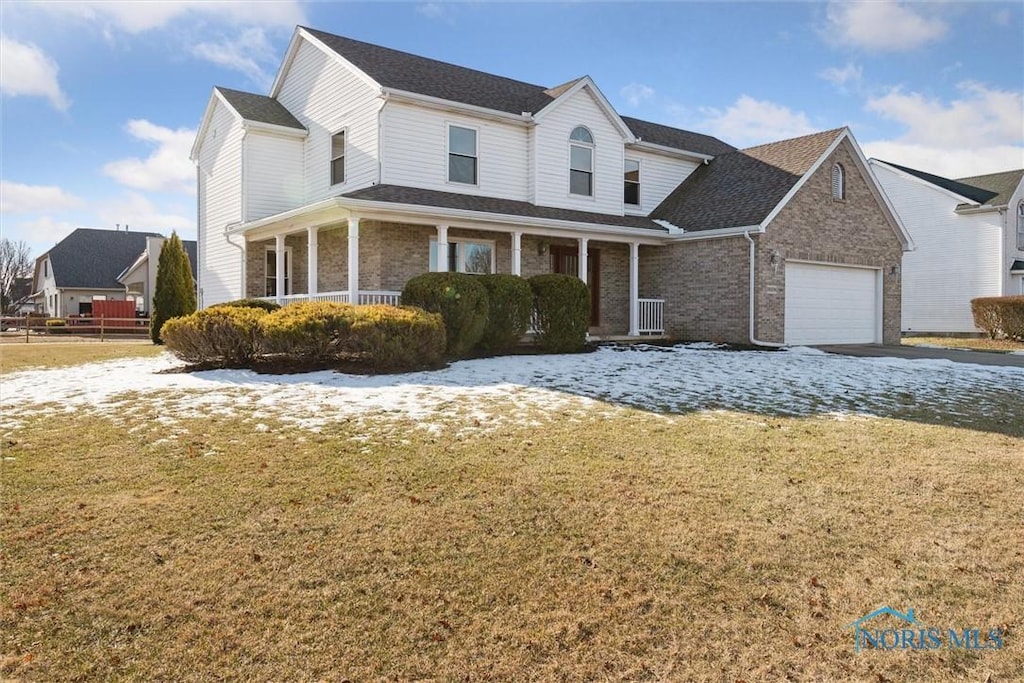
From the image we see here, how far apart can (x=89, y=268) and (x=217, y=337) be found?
150ft

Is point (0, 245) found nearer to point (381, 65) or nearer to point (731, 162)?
point (381, 65)

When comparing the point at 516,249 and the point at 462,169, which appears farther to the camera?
the point at 462,169

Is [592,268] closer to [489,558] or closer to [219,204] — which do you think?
[219,204]

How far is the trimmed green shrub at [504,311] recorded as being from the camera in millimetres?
12531

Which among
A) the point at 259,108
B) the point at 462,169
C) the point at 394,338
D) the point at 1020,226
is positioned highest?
the point at 259,108

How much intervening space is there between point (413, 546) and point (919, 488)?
3.93m

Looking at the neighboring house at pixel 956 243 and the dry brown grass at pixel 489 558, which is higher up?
the neighboring house at pixel 956 243

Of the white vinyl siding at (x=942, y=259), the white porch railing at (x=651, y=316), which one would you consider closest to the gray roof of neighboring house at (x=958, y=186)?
the white vinyl siding at (x=942, y=259)

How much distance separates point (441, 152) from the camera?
16266 mm

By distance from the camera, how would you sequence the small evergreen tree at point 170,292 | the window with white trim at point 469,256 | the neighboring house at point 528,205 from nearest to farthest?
the neighboring house at point 528,205, the window with white trim at point 469,256, the small evergreen tree at point 170,292

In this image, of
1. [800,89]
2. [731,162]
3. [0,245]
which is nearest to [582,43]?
[800,89]

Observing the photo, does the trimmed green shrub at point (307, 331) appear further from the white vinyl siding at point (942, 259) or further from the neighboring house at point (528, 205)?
the white vinyl siding at point (942, 259)

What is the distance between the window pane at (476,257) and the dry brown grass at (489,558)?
35.1ft

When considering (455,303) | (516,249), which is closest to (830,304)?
(516,249)
